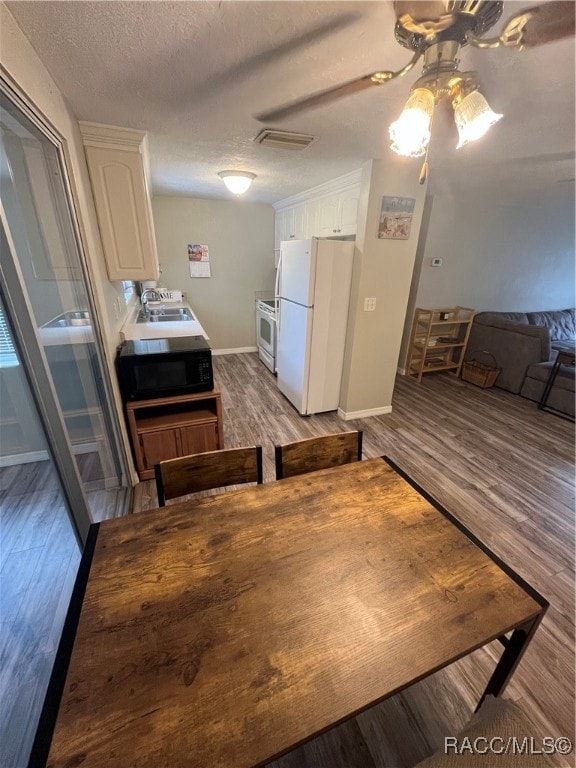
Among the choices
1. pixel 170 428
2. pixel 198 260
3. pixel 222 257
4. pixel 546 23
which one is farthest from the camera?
pixel 222 257

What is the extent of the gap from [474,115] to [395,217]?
6.17 ft

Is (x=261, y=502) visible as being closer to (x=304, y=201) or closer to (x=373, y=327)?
(x=373, y=327)

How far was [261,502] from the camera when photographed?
1093mm

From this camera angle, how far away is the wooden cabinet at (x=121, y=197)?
1888mm

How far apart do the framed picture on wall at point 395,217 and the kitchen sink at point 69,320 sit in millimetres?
2311

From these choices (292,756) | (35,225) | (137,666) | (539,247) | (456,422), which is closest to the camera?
(137,666)

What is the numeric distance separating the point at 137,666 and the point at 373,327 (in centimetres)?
283

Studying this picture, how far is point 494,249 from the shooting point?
4.35 m

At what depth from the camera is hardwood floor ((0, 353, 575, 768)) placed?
3.60ft

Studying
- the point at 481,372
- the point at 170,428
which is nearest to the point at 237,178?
the point at 170,428

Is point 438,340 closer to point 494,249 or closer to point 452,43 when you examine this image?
point 494,249

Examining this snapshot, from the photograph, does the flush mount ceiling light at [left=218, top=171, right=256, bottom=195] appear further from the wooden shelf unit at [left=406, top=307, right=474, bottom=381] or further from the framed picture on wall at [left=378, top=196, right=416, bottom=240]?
the wooden shelf unit at [left=406, top=307, right=474, bottom=381]

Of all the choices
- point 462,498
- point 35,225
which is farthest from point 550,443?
point 35,225

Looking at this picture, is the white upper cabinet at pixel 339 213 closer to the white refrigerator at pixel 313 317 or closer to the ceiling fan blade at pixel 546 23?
the white refrigerator at pixel 313 317
